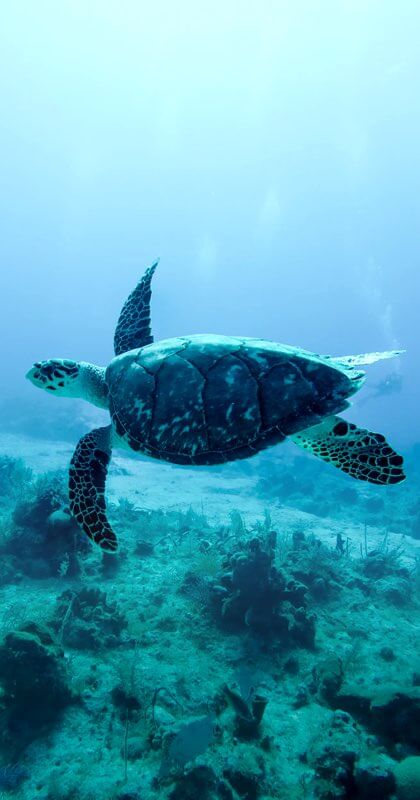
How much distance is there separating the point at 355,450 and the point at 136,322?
4.28 meters

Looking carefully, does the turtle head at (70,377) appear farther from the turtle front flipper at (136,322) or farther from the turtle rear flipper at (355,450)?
the turtle rear flipper at (355,450)

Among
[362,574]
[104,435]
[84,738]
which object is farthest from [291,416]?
[362,574]

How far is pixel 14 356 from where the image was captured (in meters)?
111

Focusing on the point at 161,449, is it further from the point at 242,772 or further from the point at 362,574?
the point at 362,574

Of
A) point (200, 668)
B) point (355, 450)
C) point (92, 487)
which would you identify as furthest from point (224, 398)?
point (200, 668)

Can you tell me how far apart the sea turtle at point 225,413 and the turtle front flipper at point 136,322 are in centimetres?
170

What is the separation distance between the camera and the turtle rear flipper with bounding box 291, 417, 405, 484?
143 inches

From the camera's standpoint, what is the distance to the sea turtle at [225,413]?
3.85 m

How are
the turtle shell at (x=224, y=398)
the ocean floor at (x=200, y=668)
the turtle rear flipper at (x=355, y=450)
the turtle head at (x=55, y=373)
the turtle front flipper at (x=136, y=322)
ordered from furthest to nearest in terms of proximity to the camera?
the turtle front flipper at (x=136, y=322) → the turtle head at (x=55, y=373) → the turtle shell at (x=224, y=398) → the ocean floor at (x=200, y=668) → the turtle rear flipper at (x=355, y=450)

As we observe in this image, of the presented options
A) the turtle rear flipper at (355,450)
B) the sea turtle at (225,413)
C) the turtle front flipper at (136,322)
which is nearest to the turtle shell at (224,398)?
the sea turtle at (225,413)

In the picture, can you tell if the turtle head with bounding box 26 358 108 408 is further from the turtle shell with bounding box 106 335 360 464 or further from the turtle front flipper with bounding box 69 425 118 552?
the turtle shell with bounding box 106 335 360 464

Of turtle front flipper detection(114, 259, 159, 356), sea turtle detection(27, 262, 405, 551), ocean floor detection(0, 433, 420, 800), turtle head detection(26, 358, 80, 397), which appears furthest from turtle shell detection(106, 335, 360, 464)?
ocean floor detection(0, 433, 420, 800)

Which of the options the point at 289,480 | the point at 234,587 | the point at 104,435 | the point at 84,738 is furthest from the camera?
the point at 289,480

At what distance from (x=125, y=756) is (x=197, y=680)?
1.34 meters
